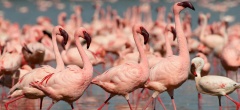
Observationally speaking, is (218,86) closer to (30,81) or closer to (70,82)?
(70,82)

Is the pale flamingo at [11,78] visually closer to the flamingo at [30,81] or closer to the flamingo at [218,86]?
the flamingo at [30,81]

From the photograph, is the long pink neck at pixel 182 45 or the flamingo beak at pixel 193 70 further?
the flamingo beak at pixel 193 70

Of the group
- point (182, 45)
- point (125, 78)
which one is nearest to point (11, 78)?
point (125, 78)

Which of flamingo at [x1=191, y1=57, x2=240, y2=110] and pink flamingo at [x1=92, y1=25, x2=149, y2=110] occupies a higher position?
pink flamingo at [x1=92, y1=25, x2=149, y2=110]

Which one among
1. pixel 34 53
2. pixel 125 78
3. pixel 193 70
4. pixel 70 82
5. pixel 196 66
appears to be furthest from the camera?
pixel 34 53

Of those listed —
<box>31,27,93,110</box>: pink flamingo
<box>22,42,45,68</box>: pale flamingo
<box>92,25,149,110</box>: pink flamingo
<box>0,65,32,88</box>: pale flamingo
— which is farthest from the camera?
<box>22,42,45,68</box>: pale flamingo

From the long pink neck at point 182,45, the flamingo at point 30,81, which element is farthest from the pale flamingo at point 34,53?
the long pink neck at point 182,45

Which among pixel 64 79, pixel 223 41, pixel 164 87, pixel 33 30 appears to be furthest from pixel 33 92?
pixel 223 41

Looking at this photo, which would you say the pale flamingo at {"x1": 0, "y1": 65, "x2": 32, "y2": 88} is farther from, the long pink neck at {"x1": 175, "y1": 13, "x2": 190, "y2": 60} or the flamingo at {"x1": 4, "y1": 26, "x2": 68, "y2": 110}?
the long pink neck at {"x1": 175, "y1": 13, "x2": 190, "y2": 60}

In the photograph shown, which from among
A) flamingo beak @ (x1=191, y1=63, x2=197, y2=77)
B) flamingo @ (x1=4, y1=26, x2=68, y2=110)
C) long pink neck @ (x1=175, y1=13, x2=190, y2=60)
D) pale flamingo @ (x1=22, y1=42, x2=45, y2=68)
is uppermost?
long pink neck @ (x1=175, y1=13, x2=190, y2=60)

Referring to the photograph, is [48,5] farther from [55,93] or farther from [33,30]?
[55,93]

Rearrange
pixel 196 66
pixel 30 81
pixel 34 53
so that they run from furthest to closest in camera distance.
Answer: pixel 34 53
pixel 196 66
pixel 30 81

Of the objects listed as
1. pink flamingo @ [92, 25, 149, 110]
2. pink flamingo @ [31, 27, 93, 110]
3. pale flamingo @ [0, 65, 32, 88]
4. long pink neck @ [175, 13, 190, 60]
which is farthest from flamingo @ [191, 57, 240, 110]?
pale flamingo @ [0, 65, 32, 88]

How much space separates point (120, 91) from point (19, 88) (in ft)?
5.42
